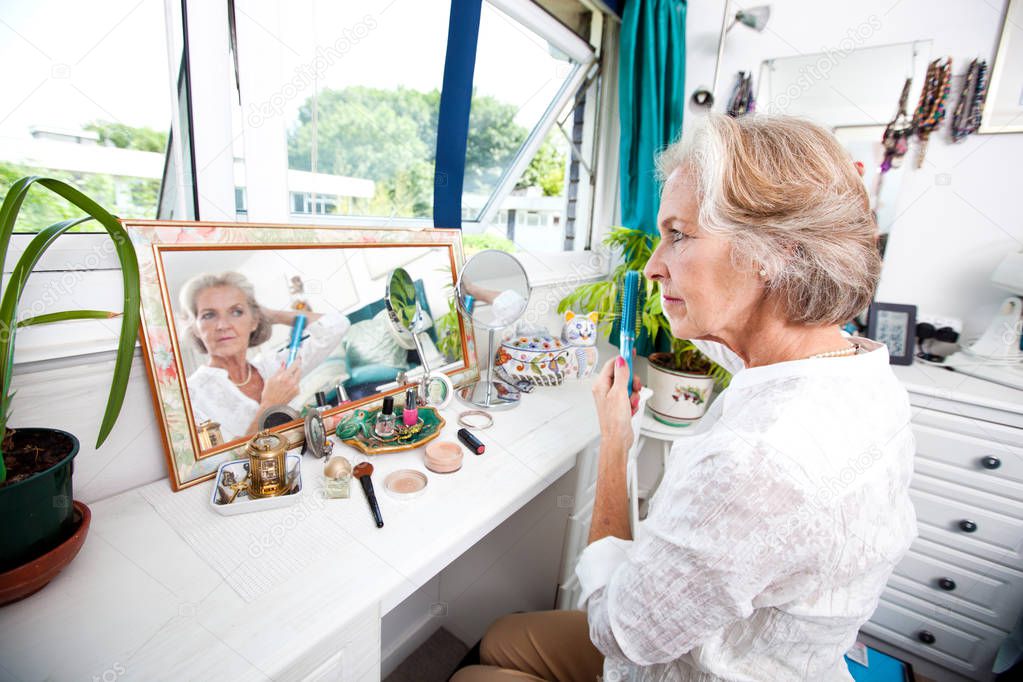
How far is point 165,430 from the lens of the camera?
83cm

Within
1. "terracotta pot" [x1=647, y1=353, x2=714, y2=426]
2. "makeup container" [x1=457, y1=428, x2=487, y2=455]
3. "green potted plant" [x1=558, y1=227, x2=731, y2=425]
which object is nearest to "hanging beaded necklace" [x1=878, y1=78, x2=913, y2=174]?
"green potted plant" [x1=558, y1=227, x2=731, y2=425]

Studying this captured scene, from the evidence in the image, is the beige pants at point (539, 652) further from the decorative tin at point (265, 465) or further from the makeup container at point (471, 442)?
the decorative tin at point (265, 465)

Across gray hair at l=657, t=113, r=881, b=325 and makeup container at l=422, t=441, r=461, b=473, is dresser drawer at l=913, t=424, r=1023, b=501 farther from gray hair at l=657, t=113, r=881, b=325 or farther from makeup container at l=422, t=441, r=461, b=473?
makeup container at l=422, t=441, r=461, b=473

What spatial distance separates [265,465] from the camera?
0.84 metres

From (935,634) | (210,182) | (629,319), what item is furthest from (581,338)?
(935,634)

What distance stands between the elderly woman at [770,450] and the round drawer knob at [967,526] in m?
1.17

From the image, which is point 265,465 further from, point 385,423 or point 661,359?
point 661,359

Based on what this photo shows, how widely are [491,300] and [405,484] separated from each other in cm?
64

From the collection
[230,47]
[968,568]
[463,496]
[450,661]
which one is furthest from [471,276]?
[968,568]

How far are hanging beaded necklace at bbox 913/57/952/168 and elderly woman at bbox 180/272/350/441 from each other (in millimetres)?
2382

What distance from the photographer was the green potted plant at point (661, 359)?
1739 millimetres

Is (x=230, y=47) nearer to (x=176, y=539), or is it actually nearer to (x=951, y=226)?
(x=176, y=539)

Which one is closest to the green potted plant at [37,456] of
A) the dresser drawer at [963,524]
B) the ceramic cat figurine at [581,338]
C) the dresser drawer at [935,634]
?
the ceramic cat figurine at [581,338]

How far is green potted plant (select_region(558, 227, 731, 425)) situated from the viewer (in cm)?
174
